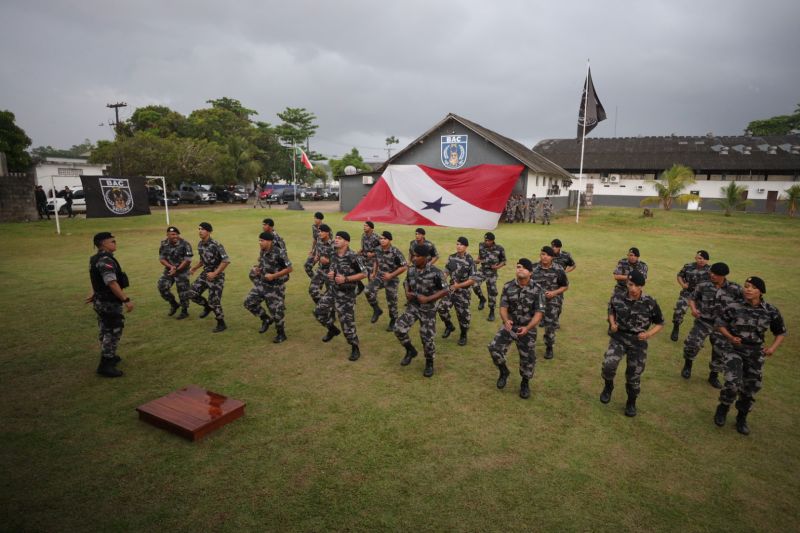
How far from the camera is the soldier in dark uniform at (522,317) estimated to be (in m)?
5.98

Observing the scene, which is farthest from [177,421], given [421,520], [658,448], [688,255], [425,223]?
[425,223]

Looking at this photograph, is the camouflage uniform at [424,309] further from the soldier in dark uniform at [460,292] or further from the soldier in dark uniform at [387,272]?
the soldier in dark uniform at [387,272]

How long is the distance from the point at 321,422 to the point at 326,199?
51591mm

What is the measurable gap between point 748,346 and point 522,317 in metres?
2.70

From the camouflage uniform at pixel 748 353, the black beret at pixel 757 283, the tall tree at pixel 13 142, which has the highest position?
the tall tree at pixel 13 142

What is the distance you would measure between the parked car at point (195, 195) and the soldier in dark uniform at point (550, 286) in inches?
1648

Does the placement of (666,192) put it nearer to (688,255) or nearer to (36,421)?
(688,255)

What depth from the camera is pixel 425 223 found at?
81.5 ft

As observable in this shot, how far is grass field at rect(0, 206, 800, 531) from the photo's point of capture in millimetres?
4059

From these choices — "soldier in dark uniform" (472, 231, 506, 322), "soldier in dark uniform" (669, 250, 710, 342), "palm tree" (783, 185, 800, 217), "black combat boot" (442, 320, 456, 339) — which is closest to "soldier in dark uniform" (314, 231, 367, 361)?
"black combat boot" (442, 320, 456, 339)

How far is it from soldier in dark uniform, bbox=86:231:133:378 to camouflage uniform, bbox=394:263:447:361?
3996mm

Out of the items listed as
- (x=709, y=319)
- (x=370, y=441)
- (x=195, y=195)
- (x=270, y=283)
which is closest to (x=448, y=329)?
(x=270, y=283)

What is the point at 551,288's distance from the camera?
783 cm

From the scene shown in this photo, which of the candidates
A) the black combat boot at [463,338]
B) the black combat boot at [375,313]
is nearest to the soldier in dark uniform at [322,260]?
the black combat boot at [375,313]
